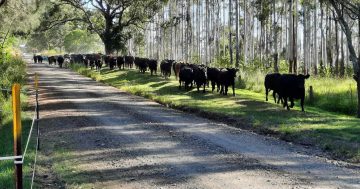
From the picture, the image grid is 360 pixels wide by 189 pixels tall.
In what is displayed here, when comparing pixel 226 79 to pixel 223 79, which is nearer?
pixel 226 79

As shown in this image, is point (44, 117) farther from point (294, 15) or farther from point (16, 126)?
point (294, 15)

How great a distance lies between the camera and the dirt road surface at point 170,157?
913 cm

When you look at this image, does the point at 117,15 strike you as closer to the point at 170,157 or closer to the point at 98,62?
the point at 98,62

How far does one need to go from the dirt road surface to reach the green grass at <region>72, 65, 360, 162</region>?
0.78 m

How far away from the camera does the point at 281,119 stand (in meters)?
16.5

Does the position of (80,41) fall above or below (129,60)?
above

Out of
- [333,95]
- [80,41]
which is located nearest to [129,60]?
[333,95]

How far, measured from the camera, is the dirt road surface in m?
9.13

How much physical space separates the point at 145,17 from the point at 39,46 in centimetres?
10128

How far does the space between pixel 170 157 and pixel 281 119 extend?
6.47m

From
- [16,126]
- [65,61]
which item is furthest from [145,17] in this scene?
[16,126]

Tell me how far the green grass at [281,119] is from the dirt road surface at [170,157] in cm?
78

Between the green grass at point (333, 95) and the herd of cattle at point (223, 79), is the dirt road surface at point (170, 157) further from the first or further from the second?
the green grass at point (333, 95)

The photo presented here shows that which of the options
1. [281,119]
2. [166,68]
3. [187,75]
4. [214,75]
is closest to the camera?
[281,119]
